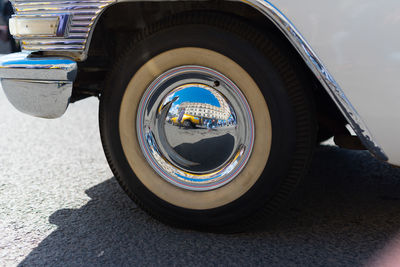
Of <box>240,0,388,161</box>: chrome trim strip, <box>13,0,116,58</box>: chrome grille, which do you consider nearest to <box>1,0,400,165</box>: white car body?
<box>240,0,388,161</box>: chrome trim strip

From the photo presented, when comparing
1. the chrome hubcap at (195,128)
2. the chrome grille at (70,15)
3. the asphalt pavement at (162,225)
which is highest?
the chrome grille at (70,15)

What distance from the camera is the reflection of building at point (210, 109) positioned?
5.98 feet

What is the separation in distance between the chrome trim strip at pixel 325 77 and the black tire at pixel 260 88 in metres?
0.13

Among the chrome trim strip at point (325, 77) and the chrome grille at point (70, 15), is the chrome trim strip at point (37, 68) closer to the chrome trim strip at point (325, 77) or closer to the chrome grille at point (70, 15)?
the chrome grille at point (70, 15)

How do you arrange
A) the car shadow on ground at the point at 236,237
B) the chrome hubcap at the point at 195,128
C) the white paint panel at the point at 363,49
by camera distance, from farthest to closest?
1. the chrome hubcap at the point at 195,128
2. the car shadow on ground at the point at 236,237
3. the white paint panel at the point at 363,49

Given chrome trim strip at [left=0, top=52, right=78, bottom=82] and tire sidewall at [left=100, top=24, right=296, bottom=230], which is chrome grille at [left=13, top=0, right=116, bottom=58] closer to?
chrome trim strip at [left=0, top=52, right=78, bottom=82]

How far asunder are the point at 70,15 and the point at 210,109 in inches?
29.1

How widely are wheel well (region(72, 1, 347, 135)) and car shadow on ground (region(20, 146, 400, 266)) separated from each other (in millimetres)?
430

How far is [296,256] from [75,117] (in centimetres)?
313

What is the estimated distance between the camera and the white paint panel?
1.47 meters

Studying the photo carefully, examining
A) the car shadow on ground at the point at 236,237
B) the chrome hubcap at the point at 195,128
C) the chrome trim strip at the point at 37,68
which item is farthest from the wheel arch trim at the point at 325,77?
the chrome trim strip at the point at 37,68

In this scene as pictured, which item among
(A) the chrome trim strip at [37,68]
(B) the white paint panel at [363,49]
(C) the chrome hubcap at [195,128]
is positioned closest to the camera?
(B) the white paint panel at [363,49]

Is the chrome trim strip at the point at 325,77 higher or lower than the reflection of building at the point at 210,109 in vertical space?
higher

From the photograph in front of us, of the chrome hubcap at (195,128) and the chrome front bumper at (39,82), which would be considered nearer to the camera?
the chrome hubcap at (195,128)
